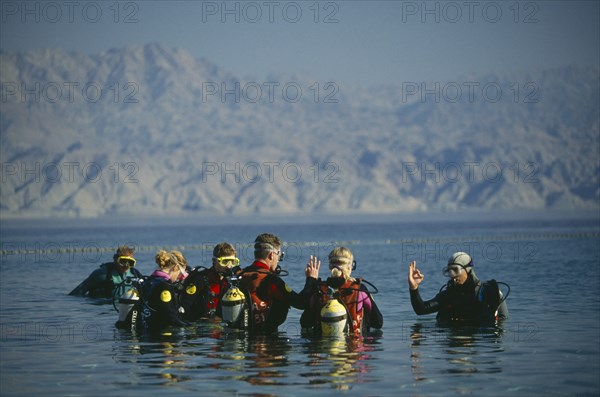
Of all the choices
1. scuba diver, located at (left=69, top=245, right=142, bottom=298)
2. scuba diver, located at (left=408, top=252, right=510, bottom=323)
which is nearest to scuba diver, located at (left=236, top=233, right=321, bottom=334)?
scuba diver, located at (left=408, top=252, right=510, bottom=323)

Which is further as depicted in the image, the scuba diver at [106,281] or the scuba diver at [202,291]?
the scuba diver at [106,281]

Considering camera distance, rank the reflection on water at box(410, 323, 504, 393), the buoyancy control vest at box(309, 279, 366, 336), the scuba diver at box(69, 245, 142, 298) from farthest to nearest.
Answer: the scuba diver at box(69, 245, 142, 298) < the buoyancy control vest at box(309, 279, 366, 336) < the reflection on water at box(410, 323, 504, 393)

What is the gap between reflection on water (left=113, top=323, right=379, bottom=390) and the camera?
1384cm

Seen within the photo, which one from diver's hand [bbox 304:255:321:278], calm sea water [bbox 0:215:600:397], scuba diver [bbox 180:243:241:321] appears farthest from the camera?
scuba diver [bbox 180:243:241:321]

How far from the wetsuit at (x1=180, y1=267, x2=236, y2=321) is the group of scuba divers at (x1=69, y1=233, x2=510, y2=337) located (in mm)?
17

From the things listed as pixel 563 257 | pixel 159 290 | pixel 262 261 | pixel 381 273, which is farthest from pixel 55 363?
pixel 563 257

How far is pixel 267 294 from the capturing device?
16.2 meters

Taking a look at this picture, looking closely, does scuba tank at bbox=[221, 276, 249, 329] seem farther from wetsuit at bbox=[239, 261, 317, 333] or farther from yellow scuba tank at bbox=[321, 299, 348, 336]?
yellow scuba tank at bbox=[321, 299, 348, 336]

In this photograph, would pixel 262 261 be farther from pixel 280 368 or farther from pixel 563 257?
pixel 563 257

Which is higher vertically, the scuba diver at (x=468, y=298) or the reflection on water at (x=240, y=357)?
the scuba diver at (x=468, y=298)

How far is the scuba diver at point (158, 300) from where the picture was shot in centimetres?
1708

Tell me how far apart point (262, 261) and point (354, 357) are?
6.72 ft

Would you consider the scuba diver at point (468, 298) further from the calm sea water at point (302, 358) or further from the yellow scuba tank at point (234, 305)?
the yellow scuba tank at point (234, 305)

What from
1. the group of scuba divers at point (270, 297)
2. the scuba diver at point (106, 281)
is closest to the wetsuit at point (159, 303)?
the group of scuba divers at point (270, 297)
